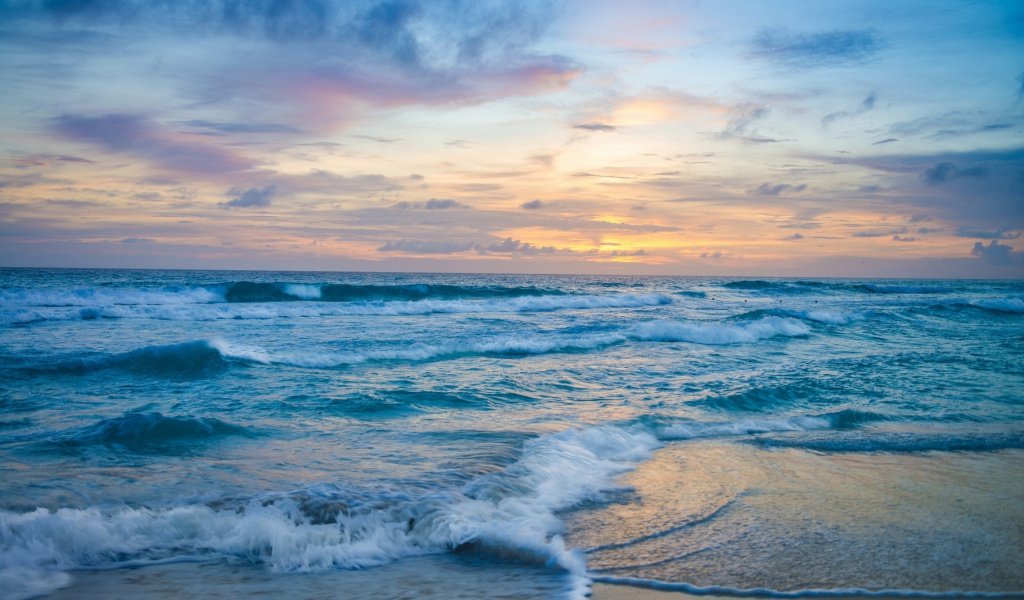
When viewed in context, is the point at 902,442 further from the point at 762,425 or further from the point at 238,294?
the point at 238,294

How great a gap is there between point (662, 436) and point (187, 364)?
9786mm

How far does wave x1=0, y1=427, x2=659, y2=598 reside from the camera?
162 inches

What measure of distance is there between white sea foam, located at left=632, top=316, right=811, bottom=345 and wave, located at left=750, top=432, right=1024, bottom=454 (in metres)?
11.4

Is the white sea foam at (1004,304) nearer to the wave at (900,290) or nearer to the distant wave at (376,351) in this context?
the distant wave at (376,351)

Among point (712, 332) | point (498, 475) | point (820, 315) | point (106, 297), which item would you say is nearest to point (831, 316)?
point (820, 315)

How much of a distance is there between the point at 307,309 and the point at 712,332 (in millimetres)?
18911

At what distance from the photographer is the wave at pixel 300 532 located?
162 inches

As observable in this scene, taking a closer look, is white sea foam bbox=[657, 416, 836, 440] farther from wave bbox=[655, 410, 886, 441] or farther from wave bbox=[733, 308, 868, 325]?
wave bbox=[733, 308, 868, 325]

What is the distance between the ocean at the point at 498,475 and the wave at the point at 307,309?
439 inches

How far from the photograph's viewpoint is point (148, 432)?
23.5 feet

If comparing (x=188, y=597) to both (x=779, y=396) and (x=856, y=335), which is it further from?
(x=856, y=335)

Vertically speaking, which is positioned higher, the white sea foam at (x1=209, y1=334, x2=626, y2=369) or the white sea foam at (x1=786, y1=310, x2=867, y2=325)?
the white sea foam at (x1=786, y1=310, x2=867, y2=325)

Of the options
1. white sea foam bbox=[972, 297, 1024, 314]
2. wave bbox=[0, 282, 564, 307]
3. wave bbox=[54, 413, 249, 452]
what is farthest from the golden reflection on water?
white sea foam bbox=[972, 297, 1024, 314]

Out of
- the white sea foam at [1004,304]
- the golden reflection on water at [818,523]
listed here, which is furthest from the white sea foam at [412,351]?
the white sea foam at [1004,304]
